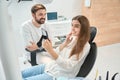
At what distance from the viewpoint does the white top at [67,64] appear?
5.03 ft

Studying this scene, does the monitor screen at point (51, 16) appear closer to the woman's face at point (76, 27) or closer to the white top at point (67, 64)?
the white top at point (67, 64)

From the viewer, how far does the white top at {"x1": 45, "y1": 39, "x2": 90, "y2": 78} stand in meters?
1.53

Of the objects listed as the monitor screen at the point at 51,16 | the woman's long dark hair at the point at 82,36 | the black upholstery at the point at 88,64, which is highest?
the monitor screen at the point at 51,16

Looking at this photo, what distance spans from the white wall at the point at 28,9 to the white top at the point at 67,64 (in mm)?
1526

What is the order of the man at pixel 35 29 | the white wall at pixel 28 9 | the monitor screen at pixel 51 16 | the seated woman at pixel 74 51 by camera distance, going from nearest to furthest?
1. the seated woman at pixel 74 51
2. the man at pixel 35 29
3. the white wall at pixel 28 9
4. the monitor screen at pixel 51 16

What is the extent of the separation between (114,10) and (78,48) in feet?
9.17

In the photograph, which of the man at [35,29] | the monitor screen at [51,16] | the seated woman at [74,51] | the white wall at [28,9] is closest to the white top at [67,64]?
the seated woman at [74,51]

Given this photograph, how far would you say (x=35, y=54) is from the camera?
6.94 ft

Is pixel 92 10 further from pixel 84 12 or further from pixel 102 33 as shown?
pixel 102 33

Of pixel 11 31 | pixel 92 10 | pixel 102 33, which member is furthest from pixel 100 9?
pixel 11 31

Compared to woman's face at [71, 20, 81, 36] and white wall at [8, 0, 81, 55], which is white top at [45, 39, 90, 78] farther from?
white wall at [8, 0, 81, 55]

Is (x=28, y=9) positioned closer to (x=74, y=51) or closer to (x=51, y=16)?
(x=51, y=16)

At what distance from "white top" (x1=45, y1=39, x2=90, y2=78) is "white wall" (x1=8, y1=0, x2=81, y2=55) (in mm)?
1526

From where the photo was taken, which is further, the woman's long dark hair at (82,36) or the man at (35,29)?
the man at (35,29)
